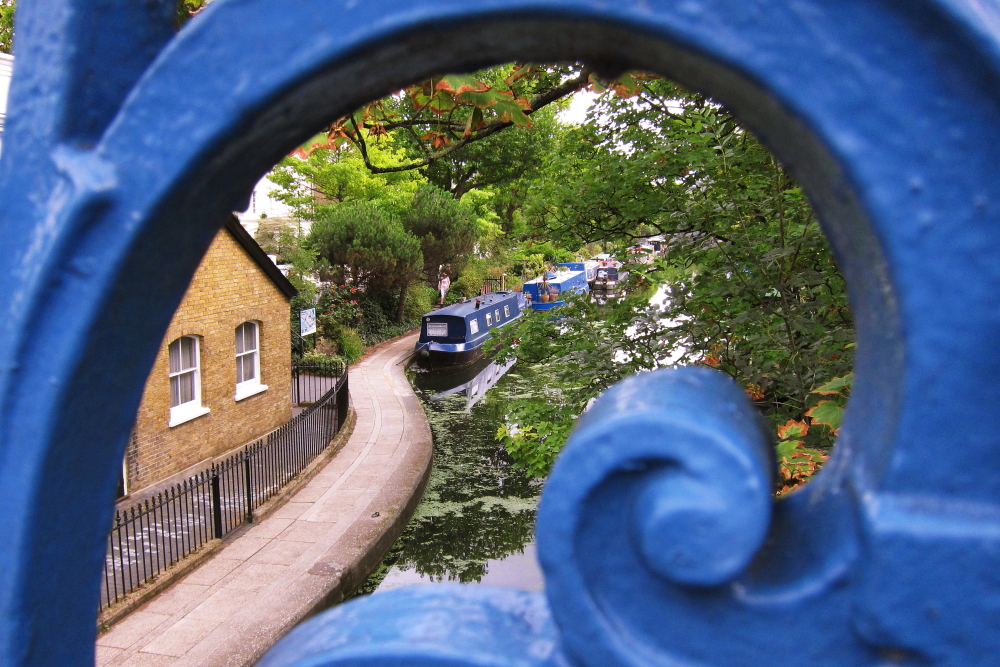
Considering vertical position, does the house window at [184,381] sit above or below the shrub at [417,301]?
below

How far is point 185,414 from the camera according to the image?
1159cm

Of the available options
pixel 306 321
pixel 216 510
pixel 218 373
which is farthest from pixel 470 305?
pixel 216 510

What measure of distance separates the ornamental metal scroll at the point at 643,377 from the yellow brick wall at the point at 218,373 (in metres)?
9.93

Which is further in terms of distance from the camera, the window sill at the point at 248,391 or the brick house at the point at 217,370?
the window sill at the point at 248,391

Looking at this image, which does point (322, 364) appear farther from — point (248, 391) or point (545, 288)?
point (545, 288)

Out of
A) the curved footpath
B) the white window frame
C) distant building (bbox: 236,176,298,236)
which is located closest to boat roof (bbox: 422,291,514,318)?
the white window frame

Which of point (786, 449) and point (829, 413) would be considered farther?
point (786, 449)

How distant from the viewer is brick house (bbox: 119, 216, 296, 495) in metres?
10.7

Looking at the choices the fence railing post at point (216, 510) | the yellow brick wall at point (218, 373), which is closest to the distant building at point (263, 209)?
the yellow brick wall at point (218, 373)

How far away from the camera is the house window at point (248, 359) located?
44.7 ft

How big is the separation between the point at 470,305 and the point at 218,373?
11.1m

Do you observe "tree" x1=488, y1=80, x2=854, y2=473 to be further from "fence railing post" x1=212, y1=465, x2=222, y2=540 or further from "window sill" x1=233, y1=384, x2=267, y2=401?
"window sill" x1=233, y1=384, x2=267, y2=401

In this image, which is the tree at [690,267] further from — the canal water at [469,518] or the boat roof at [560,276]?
the boat roof at [560,276]

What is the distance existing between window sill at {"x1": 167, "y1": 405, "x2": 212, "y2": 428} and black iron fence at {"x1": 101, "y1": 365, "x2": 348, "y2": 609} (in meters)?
1.05
